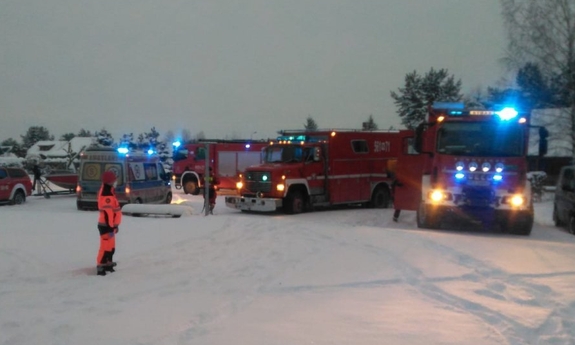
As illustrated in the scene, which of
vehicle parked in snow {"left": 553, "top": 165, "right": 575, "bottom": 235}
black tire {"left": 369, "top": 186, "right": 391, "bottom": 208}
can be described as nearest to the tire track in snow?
vehicle parked in snow {"left": 553, "top": 165, "right": 575, "bottom": 235}

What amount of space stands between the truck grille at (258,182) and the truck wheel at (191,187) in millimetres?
13398

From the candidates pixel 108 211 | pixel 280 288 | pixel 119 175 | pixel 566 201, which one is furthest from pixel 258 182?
pixel 280 288

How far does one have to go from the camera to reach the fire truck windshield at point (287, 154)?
21.5m

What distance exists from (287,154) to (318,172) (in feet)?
4.30

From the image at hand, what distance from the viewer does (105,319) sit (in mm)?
6512

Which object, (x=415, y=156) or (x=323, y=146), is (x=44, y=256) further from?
(x=323, y=146)

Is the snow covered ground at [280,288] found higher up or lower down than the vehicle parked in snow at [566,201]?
lower down

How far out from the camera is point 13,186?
86.8 ft

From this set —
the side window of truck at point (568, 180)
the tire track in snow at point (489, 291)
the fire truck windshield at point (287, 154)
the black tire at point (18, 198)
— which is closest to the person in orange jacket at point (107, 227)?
the tire track in snow at point (489, 291)

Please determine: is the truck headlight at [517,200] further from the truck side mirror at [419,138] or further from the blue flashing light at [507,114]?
the truck side mirror at [419,138]

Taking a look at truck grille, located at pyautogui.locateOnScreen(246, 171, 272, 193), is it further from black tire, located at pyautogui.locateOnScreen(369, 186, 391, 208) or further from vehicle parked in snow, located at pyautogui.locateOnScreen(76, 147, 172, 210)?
black tire, located at pyautogui.locateOnScreen(369, 186, 391, 208)

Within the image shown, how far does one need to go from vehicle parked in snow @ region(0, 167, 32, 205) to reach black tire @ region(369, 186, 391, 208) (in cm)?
1563

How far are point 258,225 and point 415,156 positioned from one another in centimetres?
600

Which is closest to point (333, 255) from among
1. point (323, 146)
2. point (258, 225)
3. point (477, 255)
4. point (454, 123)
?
point (477, 255)
